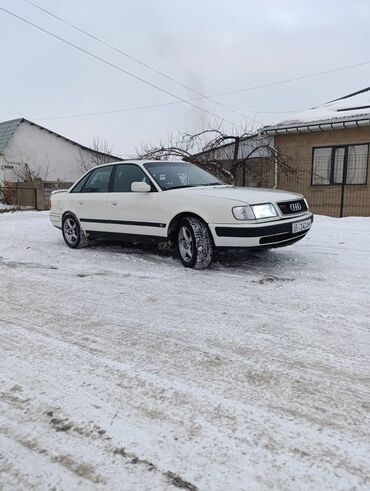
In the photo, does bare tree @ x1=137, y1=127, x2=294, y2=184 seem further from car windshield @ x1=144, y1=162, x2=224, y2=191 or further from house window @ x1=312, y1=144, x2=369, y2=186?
car windshield @ x1=144, y1=162, x2=224, y2=191

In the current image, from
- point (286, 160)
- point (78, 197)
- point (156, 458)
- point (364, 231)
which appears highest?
point (286, 160)

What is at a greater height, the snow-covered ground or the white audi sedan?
the white audi sedan

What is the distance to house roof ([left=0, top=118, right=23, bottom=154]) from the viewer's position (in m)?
25.1

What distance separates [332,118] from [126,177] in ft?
32.6

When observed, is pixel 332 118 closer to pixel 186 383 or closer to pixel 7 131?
pixel 186 383

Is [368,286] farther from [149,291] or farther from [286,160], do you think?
[286,160]

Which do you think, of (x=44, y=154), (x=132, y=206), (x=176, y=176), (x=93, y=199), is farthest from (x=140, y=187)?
(x=44, y=154)

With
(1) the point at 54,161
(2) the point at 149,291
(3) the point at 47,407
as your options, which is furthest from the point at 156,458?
(1) the point at 54,161

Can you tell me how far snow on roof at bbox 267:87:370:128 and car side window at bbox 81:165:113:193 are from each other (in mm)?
9652

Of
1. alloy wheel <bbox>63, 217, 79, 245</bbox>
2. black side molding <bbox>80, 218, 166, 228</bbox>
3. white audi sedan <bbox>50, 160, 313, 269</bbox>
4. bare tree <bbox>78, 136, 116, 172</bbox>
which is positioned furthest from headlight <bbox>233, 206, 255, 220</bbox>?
bare tree <bbox>78, 136, 116, 172</bbox>

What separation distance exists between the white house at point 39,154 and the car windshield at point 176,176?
19948 millimetres

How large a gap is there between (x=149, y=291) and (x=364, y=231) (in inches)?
210

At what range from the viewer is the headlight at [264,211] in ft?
16.4

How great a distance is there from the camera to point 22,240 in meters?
8.22
